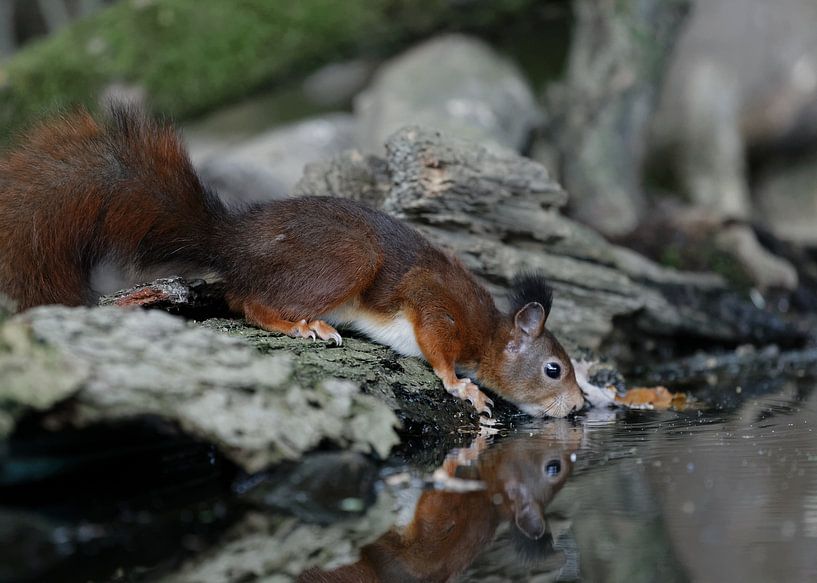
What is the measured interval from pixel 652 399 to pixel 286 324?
2.20m

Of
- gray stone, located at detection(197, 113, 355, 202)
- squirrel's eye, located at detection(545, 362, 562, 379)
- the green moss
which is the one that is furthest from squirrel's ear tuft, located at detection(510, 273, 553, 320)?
the green moss

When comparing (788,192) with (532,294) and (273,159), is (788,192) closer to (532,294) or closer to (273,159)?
(273,159)

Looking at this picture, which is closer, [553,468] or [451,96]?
[553,468]

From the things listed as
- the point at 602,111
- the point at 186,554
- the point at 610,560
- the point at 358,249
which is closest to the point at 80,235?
the point at 358,249

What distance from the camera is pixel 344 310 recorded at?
5219mm

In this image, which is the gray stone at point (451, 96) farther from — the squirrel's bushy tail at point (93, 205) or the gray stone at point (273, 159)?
the squirrel's bushy tail at point (93, 205)

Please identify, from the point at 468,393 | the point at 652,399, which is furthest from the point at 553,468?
the point at 652,399

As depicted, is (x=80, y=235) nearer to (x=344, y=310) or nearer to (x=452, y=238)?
(x=344, y=310)

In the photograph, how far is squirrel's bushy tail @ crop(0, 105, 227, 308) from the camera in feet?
14.6

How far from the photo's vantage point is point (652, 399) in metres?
5.64

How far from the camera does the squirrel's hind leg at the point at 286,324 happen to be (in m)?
4.99

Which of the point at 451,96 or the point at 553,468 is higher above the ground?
the point at 451,96

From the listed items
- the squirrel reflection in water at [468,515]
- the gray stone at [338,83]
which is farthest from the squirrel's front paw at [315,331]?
the gray stone at [338,83]

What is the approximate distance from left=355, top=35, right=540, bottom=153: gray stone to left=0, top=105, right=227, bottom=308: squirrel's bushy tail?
4.28 m
